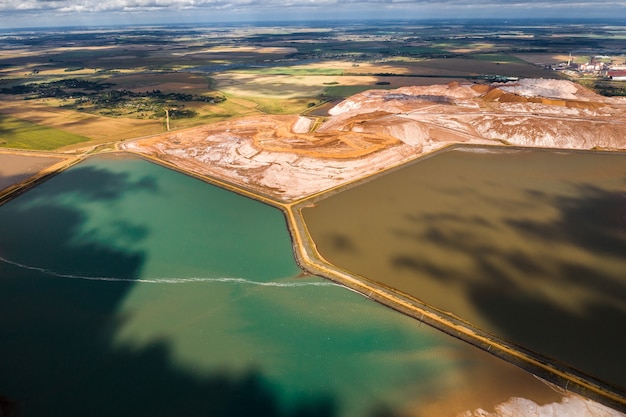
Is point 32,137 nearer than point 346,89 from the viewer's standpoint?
Yes

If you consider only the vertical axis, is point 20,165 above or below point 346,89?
below

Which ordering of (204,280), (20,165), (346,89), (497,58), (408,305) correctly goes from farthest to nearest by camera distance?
(497,58) → (346,89) → (20,165) → (204,280) → (408,305)

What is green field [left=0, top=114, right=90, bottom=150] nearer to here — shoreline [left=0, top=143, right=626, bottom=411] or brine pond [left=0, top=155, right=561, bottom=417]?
shoreline [left=0, top=143, right=626, bottom=411]

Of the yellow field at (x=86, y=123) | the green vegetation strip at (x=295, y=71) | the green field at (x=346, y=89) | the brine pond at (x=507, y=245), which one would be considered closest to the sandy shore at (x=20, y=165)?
the yellow field at (x=86, y=123)

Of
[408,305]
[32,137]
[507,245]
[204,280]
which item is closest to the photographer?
[408,305]

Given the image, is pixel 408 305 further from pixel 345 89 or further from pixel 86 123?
pixel 345 89

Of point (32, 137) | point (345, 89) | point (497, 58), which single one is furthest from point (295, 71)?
point (32, 137)

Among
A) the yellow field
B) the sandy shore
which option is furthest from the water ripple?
the yellow field
